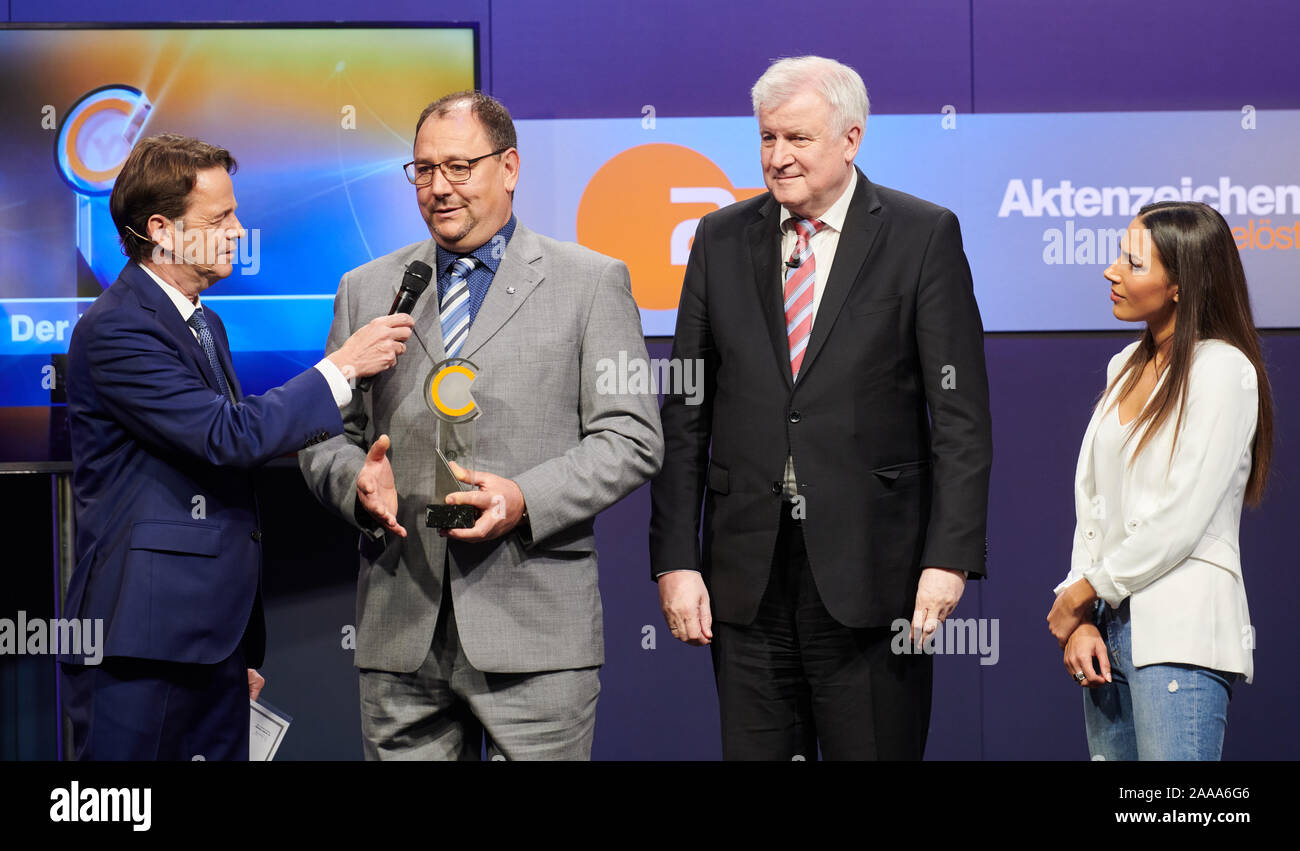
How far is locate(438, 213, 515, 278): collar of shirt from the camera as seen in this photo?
242cm

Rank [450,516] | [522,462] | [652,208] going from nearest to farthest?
[450,516]
[522,462]
[652,208]

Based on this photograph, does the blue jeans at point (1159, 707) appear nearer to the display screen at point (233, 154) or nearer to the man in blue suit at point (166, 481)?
the man in blue suit at point (166, 481)

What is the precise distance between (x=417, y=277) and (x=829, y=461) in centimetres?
87

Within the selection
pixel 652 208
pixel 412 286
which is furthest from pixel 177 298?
pixel 652 208

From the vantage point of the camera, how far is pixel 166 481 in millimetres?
2391

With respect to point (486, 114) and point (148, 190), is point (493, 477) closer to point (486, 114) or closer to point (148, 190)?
point (486, 114)

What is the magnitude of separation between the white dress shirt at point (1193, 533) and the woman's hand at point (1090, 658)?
8 cm

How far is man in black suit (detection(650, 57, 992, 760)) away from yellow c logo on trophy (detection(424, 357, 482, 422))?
1.67ft

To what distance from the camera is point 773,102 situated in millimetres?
2496

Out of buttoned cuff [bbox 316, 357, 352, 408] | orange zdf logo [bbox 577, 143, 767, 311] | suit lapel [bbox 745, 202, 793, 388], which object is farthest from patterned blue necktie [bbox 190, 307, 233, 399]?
orange zdf logo [bbox 577, 143, 767, 311]

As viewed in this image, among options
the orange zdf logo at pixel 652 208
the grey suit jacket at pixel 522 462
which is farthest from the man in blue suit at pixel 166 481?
the orange zdf logo at pixel 652 208

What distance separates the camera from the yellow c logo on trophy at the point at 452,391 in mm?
2184

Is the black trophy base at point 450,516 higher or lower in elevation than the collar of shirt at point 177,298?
lower

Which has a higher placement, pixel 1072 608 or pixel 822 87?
pixel 822 87
